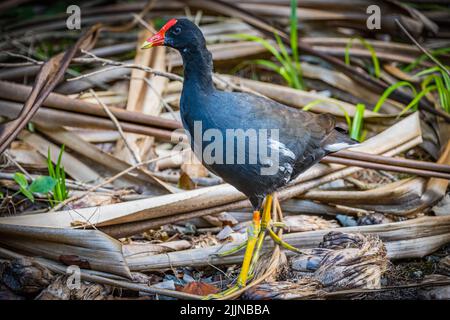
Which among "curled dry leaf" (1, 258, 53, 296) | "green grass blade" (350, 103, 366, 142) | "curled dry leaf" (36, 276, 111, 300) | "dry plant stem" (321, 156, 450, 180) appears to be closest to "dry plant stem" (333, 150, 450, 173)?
"dry plant stem" (321, 156, 450, 180)

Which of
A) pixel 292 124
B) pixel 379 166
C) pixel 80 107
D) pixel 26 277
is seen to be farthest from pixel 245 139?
pixel 80 107

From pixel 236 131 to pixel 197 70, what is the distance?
0.35 meters

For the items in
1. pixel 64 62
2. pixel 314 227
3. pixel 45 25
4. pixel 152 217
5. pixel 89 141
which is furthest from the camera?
pixel 45 25

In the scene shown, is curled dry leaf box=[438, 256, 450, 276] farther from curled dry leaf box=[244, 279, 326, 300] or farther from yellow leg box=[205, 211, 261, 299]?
yellow leg box=[205, 211, 261, 299]

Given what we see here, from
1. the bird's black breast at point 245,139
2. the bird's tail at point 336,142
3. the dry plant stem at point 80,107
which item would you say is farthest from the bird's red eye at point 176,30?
the bird's tail at point 336,142

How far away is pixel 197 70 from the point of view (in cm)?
279

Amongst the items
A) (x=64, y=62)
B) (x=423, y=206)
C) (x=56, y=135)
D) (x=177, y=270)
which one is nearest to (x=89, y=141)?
(x=56, y=135)

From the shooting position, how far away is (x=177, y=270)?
294cm

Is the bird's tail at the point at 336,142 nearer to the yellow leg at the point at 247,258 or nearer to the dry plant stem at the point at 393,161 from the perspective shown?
the dry plant stem at the point at 393,161

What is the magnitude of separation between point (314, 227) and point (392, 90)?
4.26ft

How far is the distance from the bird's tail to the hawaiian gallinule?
161 mm

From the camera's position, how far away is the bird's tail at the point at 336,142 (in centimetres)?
306

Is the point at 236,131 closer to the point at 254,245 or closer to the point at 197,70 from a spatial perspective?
the point at 197,70
